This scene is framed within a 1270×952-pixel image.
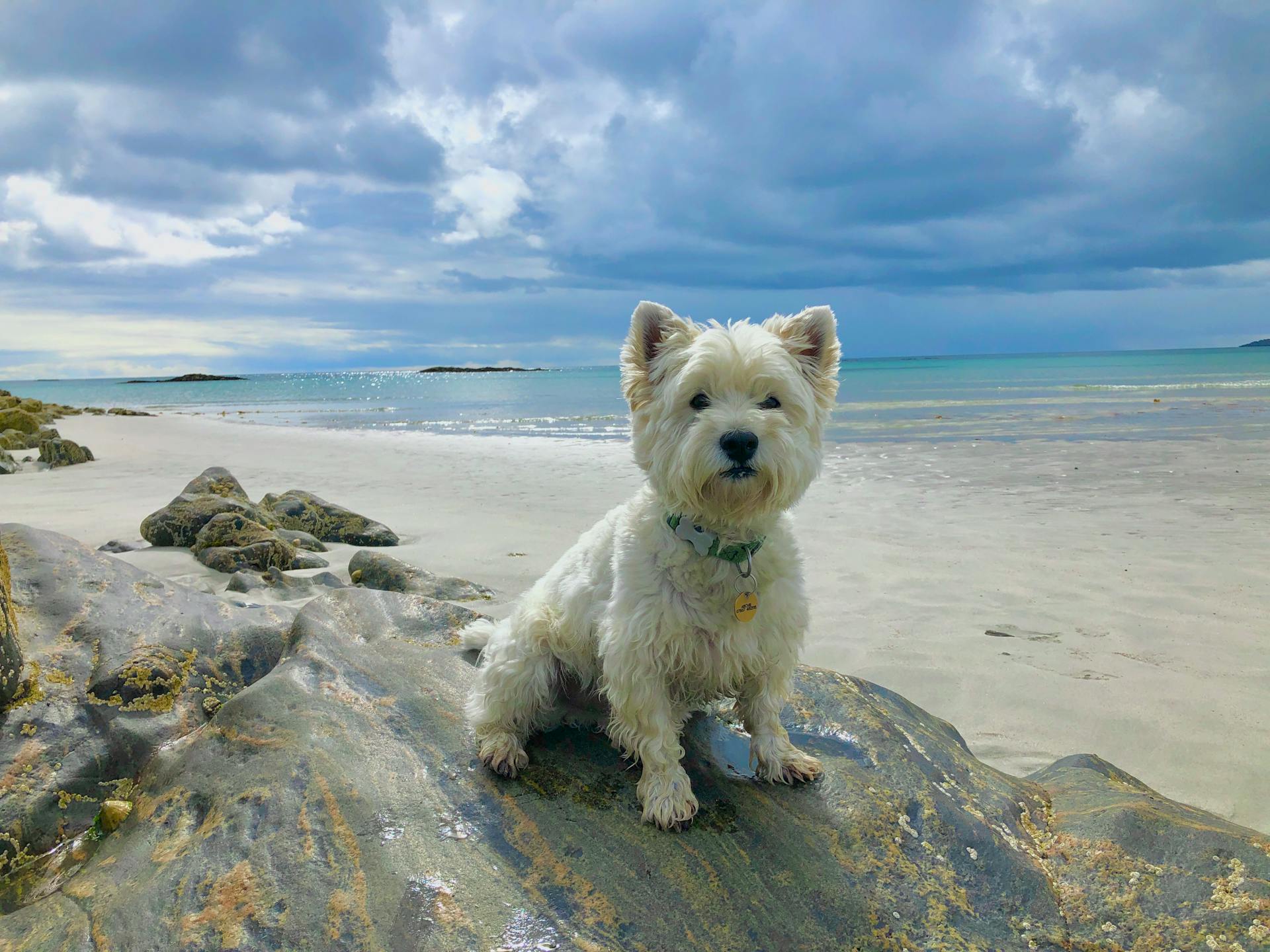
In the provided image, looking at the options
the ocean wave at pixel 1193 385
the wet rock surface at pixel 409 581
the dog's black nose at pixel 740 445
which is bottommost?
the wet rock surface at pixel 409 581

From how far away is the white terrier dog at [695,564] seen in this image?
9.84 feet

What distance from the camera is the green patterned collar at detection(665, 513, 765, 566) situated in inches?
122

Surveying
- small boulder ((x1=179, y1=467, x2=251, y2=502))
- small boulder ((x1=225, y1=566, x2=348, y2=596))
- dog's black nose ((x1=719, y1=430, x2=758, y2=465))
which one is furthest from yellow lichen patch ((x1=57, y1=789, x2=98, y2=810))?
small boulder ((x1=179, y1=467, x2=251, y2=502))

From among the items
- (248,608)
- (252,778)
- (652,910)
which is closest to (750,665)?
(652,910)

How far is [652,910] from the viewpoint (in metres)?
2.50

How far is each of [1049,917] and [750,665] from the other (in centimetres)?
134

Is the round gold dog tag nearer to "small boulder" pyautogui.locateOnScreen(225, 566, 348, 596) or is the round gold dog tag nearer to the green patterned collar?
the green patterned collar

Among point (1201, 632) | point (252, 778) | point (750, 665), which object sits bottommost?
point (1201, 632)

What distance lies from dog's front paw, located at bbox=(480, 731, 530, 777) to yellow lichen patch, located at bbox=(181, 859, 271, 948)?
978 mm

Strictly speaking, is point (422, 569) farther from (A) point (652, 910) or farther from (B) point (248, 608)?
(A) point (652, 910)

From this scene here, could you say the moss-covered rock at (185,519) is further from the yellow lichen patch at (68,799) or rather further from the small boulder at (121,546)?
the yellow lichen patch at (68,799)

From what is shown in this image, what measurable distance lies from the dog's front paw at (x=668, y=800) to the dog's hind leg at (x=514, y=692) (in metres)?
0.59

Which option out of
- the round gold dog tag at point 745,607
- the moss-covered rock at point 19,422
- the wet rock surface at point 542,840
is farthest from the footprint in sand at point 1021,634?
the moss-covered rock at point 19,422

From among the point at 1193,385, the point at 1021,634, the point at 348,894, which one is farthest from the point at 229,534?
the point at 1193,385
